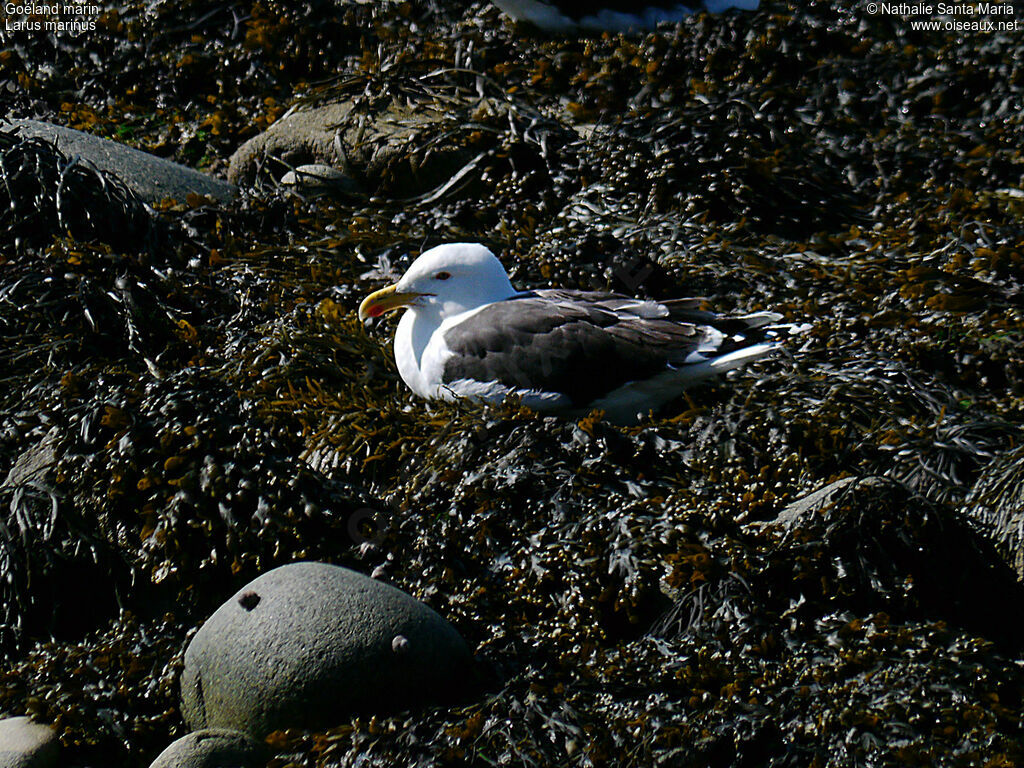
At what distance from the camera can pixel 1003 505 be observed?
383 cm

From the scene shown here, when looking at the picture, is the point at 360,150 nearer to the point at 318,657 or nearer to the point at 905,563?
the point at 318,657

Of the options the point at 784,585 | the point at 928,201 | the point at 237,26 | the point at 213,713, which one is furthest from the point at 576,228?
the point at 237,26

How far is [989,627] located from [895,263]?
272cm

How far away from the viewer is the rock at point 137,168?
7094mm

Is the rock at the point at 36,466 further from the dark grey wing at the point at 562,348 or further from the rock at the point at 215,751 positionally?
the dark grey wing at the point at 562,348

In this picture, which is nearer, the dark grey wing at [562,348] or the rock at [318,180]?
the dark grey wing at [562,348]

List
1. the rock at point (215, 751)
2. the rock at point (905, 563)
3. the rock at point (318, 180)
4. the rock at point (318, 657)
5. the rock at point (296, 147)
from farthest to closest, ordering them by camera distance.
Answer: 1. the rock at point (296, 147)
2. the rock at point (318, 180)
3. the rock at point (905, 563)
4. the rock at point (318, 657)
5. the rock at point (215, 751)

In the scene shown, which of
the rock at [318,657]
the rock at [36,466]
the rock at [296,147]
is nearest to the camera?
the rock at [318,657]

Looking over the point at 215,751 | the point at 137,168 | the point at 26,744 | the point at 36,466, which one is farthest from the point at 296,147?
the point at 215,751

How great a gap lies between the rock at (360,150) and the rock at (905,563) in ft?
14.1

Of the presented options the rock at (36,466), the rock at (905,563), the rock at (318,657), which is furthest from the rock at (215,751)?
the rock at (905,563)

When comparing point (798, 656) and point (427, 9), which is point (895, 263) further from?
point (427, 9)

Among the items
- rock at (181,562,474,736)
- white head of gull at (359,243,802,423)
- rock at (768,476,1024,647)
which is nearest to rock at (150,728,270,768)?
rock at (181,562,474,736)

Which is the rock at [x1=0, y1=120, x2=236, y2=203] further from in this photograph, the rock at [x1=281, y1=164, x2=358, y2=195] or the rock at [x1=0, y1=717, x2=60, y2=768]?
the rock at [x1=0, y1=717, x2=60, y2=768]
